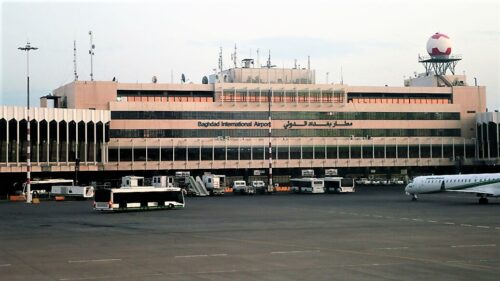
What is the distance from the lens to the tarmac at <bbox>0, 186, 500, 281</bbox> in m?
29.9

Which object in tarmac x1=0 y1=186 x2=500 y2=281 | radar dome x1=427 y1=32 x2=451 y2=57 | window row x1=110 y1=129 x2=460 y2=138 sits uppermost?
radar dome x1=427 y1=32 x2=451 y2=57

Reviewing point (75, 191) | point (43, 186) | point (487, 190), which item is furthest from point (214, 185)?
point (487, 190)

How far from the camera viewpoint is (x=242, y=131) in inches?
5955

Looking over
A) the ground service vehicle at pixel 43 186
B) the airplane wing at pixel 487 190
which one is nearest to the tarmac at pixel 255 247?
the airplane wing at pixel 487 190

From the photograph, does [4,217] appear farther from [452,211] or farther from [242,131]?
[242,131]

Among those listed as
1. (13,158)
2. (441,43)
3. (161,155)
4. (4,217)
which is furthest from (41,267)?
(441,43)

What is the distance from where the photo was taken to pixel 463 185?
285 ft

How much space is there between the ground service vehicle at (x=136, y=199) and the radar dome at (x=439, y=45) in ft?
320

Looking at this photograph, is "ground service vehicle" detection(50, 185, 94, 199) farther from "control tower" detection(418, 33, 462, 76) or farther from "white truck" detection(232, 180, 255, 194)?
"control tower" detection(418, 33, 462, 76)

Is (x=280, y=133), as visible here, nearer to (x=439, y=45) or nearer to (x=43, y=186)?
(x=439, y=45)

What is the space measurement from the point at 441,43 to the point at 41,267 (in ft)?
466

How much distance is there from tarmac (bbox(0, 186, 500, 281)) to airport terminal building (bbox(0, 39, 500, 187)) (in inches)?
2993

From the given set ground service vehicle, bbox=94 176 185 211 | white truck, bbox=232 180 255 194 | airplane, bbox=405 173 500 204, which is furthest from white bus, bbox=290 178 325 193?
ground service vehicle, bbox=94 176 185 211

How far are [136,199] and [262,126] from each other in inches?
3065
